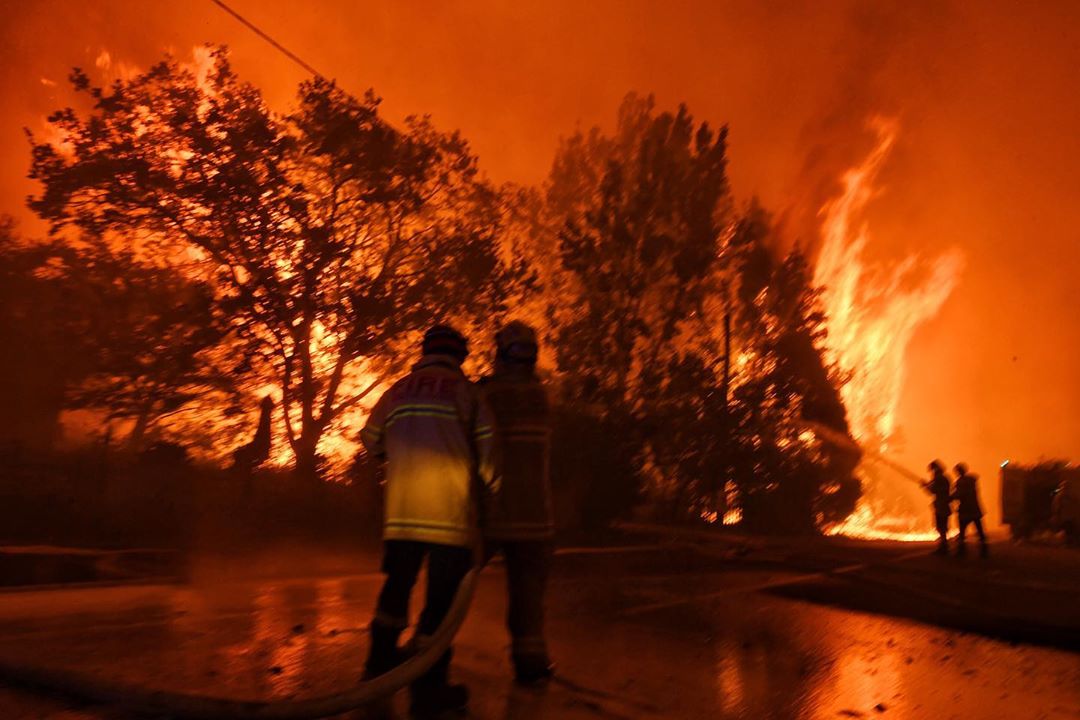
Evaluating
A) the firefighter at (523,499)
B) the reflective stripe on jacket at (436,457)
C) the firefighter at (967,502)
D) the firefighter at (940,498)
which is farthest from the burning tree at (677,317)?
the reflective stripe on jacket at (436,457)

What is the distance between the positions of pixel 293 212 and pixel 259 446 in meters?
3.71

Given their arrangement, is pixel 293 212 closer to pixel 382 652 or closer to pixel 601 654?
pixel 601 654

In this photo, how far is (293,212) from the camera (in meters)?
14.4

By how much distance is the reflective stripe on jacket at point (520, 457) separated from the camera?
188 inches

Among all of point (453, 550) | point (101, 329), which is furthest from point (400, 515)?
point (101, 329)

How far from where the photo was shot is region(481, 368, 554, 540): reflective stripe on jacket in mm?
4785

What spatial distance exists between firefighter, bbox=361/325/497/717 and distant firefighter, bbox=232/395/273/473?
37.2 ft

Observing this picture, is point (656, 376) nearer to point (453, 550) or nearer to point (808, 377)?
point (808, 377)

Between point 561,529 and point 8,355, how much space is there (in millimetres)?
9597

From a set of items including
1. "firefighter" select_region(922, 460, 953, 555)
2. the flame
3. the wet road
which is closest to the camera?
the wet road

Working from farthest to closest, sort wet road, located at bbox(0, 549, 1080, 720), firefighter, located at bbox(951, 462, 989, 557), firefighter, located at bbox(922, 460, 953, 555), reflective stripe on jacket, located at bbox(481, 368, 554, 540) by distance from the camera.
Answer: firefighter, located at bbox(922, 460, 953, 555) < firefighter, located at bbox(951, 462, 989, 557) < reflective stripe on jacket, located at bbox(481, 368, 554, 540) < wet road, located at bbox(0, 549, 1080, 720)

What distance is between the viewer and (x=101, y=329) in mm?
14039

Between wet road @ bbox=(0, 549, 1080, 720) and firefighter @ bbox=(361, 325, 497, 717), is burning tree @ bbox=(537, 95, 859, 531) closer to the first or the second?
wet road @ bbox=(0, 549, 1080, 720)

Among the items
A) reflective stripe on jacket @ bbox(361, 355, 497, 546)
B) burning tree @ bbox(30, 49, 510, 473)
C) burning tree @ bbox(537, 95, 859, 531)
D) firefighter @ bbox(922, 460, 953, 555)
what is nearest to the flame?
burning tree @ bbox(537, 95, 859, 531)
